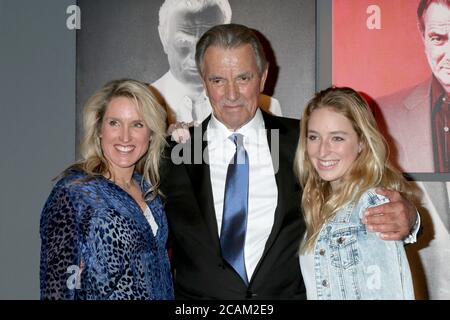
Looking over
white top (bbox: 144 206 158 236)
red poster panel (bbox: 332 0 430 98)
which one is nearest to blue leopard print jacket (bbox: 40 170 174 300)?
white top (bbox: 144 206 158 236)

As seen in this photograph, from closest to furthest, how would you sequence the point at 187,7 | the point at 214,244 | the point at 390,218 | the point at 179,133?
the point at 390,218 → the point at 214,244 → the point at 179,133 → the point at 187,7

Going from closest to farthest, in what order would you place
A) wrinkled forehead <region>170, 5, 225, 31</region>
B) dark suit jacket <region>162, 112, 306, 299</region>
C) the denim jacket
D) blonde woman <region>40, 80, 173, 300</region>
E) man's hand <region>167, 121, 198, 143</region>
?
the denim jacket, blonde woman <region>40, 80, 173, 300</region>, dark suit jacket <region>162, 112, 306, 299</region>, man's hand <region>167, 121, 198, 143</region>, wrinkled forehead <region>170, 5, 225, 31</region>

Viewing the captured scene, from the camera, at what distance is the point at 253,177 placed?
7.09 ft

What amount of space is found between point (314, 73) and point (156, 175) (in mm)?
1208

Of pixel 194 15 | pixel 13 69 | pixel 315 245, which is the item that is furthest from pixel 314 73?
pixel 13 69

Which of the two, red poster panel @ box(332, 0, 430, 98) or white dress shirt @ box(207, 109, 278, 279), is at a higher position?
red poster panel @ box(332, 0, 430, 98)

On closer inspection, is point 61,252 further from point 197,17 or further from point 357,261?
point 197,17

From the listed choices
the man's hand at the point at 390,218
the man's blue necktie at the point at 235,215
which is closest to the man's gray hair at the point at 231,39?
the man's blue necktie at the point at 235,215

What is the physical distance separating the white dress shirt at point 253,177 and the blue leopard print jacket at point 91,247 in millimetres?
378

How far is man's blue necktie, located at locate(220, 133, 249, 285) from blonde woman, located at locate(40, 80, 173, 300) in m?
0.24

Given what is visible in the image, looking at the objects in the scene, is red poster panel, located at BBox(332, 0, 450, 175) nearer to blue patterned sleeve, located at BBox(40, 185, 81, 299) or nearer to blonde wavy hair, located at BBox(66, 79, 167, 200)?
blonde wavy hair, located at BBox(66, 79, 167, 200)

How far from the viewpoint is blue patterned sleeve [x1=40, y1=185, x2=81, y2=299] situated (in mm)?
1756

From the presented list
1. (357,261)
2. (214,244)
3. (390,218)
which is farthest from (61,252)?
(390,218)

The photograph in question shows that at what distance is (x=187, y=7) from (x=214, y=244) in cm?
153
